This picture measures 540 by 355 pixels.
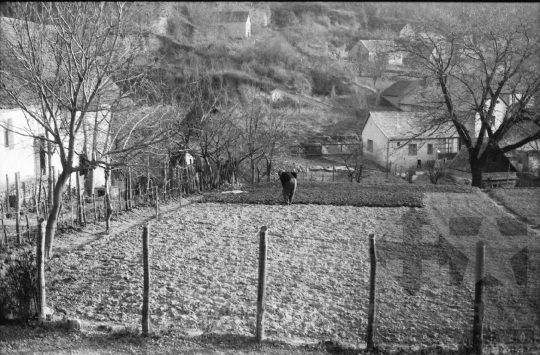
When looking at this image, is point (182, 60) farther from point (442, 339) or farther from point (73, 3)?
point (442, 339)

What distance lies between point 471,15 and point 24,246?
15.6 m

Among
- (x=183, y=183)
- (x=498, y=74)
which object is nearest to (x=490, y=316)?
(x=183, y=183)

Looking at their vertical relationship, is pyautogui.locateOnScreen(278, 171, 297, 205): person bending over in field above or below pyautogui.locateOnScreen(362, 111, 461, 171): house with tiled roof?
below

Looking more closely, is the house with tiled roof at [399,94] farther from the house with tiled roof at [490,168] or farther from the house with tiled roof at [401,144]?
the house with tiled roof at [490,168]

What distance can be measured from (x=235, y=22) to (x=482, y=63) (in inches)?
1444

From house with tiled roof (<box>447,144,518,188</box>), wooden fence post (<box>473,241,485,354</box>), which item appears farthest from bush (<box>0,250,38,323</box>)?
house with tiled roof (<box>447,144,518,188</box>)

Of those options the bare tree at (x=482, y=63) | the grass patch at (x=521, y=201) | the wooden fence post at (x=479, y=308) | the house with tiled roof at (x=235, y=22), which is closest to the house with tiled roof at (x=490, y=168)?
the bare tree at (x=482, y=63)

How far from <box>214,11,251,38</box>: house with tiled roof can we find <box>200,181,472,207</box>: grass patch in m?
36.3

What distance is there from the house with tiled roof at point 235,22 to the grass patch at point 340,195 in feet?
119

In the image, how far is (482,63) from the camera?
20094 millimetres

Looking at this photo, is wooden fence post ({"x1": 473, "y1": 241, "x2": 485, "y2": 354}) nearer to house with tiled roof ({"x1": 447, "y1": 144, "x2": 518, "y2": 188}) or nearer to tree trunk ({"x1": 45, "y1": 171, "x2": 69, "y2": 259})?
tree trunk ({"x1": 45, "y1": 171, "x2": 69, "y2": 259})

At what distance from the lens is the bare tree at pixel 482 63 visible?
19.1 metres

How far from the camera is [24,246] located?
1022 centimetres

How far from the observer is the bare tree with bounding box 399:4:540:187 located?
19.1 metres
